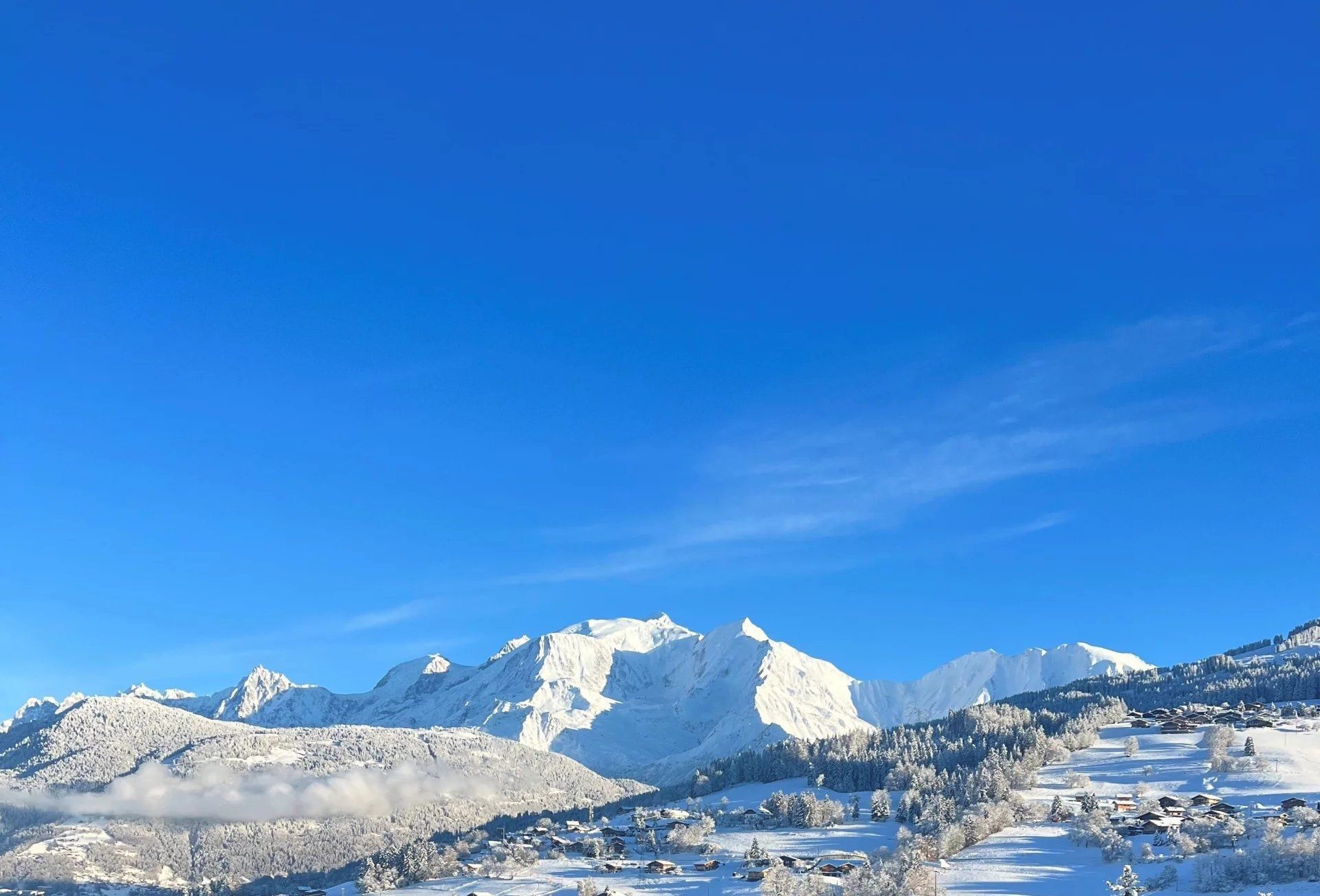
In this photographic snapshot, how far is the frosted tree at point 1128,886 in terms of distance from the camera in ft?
326

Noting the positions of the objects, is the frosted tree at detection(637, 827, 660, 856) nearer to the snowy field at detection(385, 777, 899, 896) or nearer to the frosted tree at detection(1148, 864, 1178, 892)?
the snowy field at detection(385, 777, 899, 896)

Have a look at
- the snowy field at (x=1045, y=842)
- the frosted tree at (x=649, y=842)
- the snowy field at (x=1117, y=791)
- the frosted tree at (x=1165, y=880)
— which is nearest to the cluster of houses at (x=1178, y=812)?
the snowy field at (x=1045, y=842)

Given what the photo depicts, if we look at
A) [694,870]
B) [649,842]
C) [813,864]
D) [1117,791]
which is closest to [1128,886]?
[813,864]

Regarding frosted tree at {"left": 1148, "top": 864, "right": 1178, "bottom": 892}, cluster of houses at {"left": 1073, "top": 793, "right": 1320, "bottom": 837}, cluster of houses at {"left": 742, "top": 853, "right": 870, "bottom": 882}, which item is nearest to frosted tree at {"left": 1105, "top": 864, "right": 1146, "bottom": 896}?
frosted tree at {"left": 1148, "top": 864, "right": 1178, "bottom": 892}

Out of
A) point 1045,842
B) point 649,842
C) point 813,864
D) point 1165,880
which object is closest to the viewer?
point 1165,880

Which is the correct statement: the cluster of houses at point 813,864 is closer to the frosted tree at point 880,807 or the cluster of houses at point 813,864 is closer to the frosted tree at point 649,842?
the frosted tree at point 649,842

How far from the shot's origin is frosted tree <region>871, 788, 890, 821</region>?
561 ft

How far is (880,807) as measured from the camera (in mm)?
172375

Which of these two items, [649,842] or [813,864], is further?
[649,842]

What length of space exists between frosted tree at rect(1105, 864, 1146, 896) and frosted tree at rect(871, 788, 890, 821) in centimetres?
6564

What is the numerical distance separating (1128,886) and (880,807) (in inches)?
2865

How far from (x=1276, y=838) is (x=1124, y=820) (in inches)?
1193

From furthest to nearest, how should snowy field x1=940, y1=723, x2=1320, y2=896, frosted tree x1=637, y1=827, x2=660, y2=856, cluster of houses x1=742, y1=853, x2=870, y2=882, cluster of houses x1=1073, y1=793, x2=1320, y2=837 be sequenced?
frosted tree x1=637, y1=827, x2=660, y2=856 < cluster of houses x1=742, y1=853, x2=870, y2=882 < cluster of houses x1=1073, y1=793, x2=1320, y2=837 < snowy field x1=940, y1=723, x2=1320, y2=896

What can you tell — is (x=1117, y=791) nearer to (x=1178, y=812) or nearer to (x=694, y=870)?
(x=1178, y=812)
